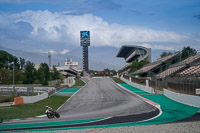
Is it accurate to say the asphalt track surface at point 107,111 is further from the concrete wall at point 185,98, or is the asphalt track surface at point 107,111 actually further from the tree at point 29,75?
the tree at point 29,75

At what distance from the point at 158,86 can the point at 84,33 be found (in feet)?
504

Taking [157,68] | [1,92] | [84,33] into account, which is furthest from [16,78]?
[84,33]

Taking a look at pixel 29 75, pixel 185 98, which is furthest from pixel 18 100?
pixel 29 75

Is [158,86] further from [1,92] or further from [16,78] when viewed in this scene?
[16,78]

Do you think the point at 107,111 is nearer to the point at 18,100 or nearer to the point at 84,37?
the point at 18,100

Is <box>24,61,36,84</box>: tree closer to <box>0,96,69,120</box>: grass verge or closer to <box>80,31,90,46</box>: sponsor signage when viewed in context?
<box>0,96,69,120</box>: grass verge

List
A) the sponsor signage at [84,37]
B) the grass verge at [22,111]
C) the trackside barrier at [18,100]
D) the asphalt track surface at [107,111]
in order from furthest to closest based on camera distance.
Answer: the sponsor signage at [84,37]
the trackside barrier at [18,100]
the grass verge at [22,111]
the asphalt track surface at [107,111]

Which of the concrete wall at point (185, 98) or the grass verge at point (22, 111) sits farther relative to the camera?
the concrete wall at point (185, 98)

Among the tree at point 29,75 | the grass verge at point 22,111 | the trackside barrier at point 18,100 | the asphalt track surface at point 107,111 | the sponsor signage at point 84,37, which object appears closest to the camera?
the asphalt track surface at point 107,111

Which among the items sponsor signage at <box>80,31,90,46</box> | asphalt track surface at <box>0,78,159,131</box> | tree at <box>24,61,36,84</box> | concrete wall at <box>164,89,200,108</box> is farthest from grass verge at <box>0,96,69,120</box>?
sponsor signage at <box>80,31,90,46</box>

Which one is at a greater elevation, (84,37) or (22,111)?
(84,37)

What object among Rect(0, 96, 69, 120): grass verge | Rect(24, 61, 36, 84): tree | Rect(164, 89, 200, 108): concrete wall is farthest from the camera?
Rect(24, 61, 36, 84): tree

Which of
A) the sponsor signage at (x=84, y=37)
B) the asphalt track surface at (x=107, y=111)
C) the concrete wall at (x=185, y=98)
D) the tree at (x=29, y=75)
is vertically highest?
the sponsor signage at (x=84, y=37)

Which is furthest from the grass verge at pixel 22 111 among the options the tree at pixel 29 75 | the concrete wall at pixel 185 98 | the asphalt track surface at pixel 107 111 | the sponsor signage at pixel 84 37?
the sponsor signage at pixel 84 37
